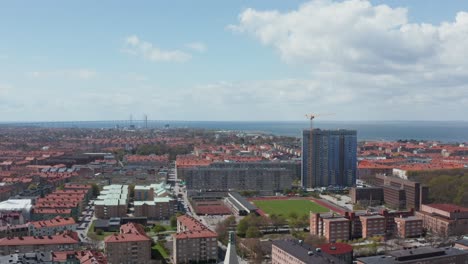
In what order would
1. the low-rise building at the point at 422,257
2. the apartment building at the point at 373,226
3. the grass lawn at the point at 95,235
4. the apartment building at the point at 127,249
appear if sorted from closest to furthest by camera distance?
1. the low-rise building at the point at 422,257
2. the apartment building at the point at 127,249
3. the grass lawn at the point at 95,235
4. the apartment building at the point at 373,226

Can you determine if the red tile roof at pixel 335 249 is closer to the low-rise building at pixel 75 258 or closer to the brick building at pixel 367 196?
the low-rise building at pixel 75 258

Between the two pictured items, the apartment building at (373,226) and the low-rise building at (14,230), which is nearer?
the low-rise building at (14,230)

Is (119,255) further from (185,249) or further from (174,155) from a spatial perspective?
(174,155)

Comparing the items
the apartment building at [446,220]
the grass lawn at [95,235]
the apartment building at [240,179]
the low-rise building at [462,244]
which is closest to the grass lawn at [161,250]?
the grass lawn at [95,235]

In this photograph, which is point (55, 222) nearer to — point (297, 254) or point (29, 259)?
point (29, 259)

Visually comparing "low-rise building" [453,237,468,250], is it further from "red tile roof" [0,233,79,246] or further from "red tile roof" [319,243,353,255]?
"red tile roof" [0,233,79,246]

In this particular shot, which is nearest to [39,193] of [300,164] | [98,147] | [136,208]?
[136,208]
